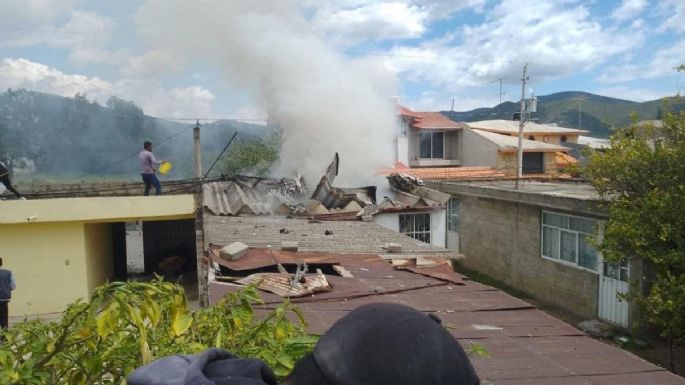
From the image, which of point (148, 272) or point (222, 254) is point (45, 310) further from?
point (222, 254)

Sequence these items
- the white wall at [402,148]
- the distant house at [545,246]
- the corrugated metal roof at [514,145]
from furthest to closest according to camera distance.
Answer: the white wall at [402,148]
the corrugated metal roof at [514,145]
the distant house at [545,246]

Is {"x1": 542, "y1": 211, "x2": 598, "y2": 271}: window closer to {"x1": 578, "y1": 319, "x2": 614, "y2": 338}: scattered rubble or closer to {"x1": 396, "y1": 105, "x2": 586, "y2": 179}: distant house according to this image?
Result: {"x1": 578, "y1": 319, "x2": 614, "y2": 338}: scattered rubble

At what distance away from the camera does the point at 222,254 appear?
22.1 feet

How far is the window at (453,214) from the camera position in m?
18.9

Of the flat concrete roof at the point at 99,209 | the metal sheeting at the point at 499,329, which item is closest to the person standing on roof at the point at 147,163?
the flat concrete roof at the point at 99,209

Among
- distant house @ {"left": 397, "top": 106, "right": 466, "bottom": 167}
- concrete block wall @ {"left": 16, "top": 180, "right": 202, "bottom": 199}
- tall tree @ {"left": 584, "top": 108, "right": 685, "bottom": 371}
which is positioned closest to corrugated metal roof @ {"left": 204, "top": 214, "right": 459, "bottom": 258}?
concrete block wall @ {"left": 16, "top": 180, "right": 202, "bottom": 199}

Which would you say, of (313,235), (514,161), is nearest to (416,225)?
(313,235)

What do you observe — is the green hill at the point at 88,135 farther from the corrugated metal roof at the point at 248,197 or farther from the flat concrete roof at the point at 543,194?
the flat concrete roof at the point at 543,194

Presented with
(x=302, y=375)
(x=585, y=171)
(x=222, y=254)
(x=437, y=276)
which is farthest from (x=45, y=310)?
(x=302, y=375)

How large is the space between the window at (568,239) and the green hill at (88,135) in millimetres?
19623

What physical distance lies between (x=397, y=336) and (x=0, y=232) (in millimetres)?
12808

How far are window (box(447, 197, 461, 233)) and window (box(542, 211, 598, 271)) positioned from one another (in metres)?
5.05

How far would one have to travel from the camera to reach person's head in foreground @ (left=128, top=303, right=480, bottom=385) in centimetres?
94

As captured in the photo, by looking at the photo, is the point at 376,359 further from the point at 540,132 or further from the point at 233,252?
the point at 540,132
